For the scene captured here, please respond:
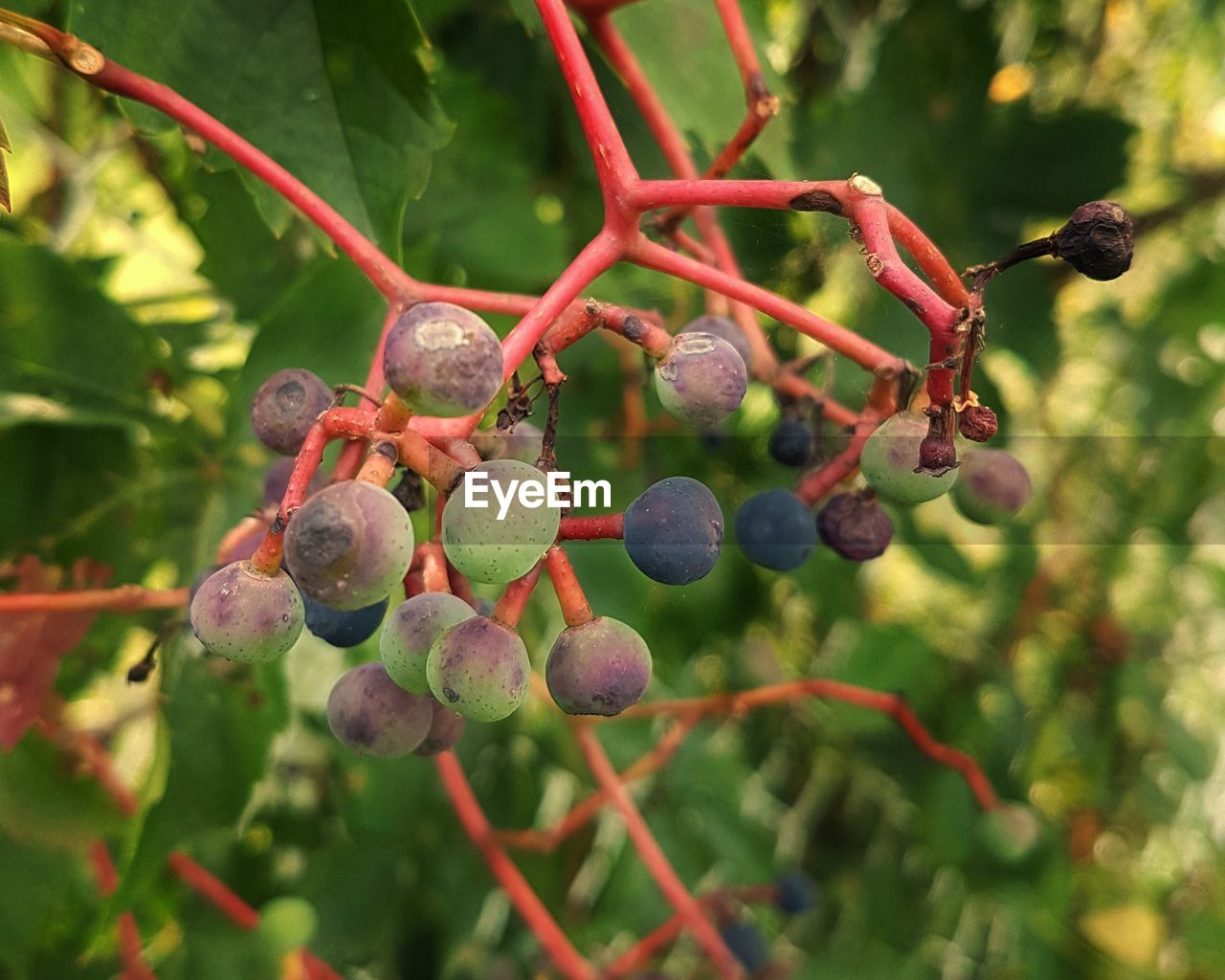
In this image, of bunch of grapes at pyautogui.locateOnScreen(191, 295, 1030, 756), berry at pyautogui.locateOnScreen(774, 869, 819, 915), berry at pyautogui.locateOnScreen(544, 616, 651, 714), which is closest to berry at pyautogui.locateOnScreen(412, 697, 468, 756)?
bunch of grapes at pyautogui.locateOnScreen(191, 295, 1030, 756)

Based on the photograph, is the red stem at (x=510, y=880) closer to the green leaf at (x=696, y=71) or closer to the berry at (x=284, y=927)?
the berry at (x=284, y=927)

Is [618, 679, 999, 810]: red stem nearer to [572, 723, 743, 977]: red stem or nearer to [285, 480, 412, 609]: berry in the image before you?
[572, 723, 743, 977]: red stem

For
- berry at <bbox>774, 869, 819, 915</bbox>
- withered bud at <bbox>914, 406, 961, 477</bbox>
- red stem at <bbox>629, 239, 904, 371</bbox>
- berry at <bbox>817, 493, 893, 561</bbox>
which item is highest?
red stem at <bbox>629, 239, 904, 371</bbox>

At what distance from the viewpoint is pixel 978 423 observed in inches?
18.3

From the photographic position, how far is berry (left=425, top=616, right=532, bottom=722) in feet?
1.61

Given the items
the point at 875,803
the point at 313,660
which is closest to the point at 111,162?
the point at 313,660

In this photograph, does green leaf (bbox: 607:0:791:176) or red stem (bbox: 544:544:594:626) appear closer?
red stem (bbox: 544:544:594:626)

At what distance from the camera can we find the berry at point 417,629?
0.53 meters

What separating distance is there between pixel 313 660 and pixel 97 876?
0.33 meters

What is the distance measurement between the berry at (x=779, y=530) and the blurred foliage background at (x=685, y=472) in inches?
2.8

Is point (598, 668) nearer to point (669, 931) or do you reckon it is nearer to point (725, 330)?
point (725, 330)

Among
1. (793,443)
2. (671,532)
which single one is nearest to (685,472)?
(793,443)

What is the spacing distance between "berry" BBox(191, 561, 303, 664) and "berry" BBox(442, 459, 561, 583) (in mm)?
91

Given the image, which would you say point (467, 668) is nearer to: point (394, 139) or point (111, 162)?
point (394, 139)
